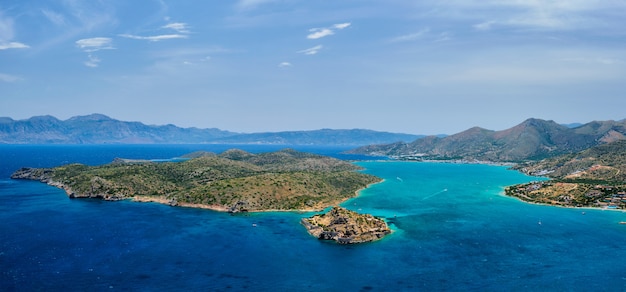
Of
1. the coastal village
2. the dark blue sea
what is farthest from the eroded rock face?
the coastal village

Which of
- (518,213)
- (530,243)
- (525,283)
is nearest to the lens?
(525,283)

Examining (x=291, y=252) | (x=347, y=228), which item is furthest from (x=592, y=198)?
(x=291, y=252)

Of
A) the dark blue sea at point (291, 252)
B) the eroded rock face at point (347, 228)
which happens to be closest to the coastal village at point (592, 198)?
the dark blue sea at point (291, 252)

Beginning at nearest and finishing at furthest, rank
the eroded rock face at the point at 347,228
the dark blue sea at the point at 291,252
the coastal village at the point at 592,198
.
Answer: the dark blue sea at the point at 291,252 → the eroded rock face at the point at 347,228 → the coastal village at the point at 592,198

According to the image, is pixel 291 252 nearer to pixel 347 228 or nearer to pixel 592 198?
pixel 347 228

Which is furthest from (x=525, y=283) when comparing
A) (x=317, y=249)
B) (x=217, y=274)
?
(x=217, y=274)

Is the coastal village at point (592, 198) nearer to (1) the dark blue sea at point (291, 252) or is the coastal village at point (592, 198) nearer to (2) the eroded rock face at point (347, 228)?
(1) the dark blue sea at point (291, 252)

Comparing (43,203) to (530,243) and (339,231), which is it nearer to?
(339,231)
